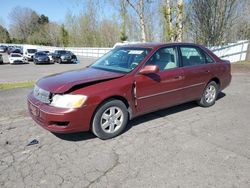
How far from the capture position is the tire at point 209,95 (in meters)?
5.62

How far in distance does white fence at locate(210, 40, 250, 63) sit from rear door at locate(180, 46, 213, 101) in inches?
429

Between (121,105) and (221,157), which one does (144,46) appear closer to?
(121,105)

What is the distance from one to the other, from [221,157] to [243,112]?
8.13 ft

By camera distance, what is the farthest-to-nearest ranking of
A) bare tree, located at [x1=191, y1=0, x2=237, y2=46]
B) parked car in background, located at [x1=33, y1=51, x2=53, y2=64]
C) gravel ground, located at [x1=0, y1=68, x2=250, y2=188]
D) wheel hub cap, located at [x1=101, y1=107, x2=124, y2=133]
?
1. parked car in background, located at [x1=33, y1=51, x2=53, y2=64]
2. bare tree, located at [x1=191, y1=0, x2=237, y2=46]
3. wheel hub cap, located at [x1=101, y1=107, x2=124, y2=133]
4. gravel ground, located at [x1=0, y1=68, x2=250, y2=188]

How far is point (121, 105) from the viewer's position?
400cm

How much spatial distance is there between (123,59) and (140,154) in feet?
6.92

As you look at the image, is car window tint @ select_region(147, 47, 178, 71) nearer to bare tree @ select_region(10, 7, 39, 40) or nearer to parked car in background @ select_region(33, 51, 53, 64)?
parked car in background @ select_region(33, 51, 53, 64)

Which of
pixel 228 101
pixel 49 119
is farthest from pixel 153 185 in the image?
pixel 228 101

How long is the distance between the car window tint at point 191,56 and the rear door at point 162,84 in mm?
244

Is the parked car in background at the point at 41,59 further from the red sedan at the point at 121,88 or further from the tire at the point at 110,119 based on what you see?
the tire at the point at 110,119

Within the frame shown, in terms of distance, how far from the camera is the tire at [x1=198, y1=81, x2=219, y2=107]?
562cm

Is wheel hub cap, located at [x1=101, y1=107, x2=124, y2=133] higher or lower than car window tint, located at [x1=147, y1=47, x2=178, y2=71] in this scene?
lower

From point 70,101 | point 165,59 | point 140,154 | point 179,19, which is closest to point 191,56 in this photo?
point 165,59

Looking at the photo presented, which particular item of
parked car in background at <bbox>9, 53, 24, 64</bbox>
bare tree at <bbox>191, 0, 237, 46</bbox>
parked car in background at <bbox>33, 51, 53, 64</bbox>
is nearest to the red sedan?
bare tree at <bbox>191, 0, 237, 46</bbox>
